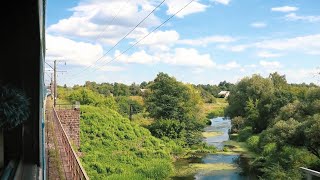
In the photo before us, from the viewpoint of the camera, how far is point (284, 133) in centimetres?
2253

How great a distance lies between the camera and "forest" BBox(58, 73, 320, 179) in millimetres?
22281

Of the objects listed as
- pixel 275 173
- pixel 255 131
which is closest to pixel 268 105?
pixel 255 131

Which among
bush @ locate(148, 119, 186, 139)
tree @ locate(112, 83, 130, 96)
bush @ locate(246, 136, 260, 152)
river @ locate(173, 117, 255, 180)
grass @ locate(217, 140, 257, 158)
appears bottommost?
river @ locate(173, 117, 255, 180)

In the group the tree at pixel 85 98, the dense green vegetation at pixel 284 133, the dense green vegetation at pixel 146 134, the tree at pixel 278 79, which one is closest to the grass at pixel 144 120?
the dense green vegetation at pixel 146 134

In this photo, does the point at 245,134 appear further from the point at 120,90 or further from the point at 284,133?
the point at 120,90

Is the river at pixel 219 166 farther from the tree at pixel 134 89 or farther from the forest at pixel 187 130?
the tree at pixel 134 89

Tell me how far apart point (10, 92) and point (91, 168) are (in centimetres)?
1858

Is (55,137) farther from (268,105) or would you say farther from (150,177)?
(268,105)

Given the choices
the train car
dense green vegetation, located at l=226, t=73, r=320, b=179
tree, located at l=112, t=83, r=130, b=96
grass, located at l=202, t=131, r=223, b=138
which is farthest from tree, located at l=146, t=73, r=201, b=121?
tree, located at l=112, t=83, r=130, b=96

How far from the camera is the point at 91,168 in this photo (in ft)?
71.2

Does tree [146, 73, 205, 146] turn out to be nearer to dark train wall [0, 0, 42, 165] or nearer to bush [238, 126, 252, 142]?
bush [238, 126, 252, 142]

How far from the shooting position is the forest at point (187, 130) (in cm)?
2228

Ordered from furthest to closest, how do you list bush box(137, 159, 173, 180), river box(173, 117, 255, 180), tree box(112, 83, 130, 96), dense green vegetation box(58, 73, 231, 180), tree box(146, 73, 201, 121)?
tree box(112, 83, 130, 96) < tree box(146, 73, 201, 121) < river box(173, 117, 255, 180) < dense green vegetation box(58, 73, 231, 180) < bush box(137, 159, 173, 180)

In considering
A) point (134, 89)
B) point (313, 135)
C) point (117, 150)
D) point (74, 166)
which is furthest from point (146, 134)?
point (134, 89)
